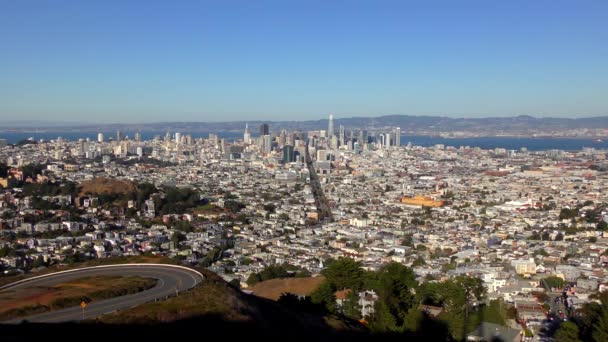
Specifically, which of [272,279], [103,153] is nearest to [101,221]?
[272,279]

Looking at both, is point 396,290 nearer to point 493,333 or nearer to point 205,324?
point 493,333

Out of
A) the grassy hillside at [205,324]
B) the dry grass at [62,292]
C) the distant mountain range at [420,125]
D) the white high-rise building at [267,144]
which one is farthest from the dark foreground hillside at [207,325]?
the distant mountain range at [420,125]

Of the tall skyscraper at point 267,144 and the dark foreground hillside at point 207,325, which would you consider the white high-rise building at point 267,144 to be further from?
the dark foreground hillside at point 207,325

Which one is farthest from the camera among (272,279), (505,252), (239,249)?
(239,249)

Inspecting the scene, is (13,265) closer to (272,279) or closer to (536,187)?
(272,279)

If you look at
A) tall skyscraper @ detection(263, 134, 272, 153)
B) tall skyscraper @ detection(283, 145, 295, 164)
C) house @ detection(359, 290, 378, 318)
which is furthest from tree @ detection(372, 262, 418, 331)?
tall skyscraper @ detection(263, 134, 272, 153)

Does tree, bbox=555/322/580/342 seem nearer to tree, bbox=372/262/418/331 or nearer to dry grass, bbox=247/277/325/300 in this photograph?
tree, bbox=372/262/418/331
